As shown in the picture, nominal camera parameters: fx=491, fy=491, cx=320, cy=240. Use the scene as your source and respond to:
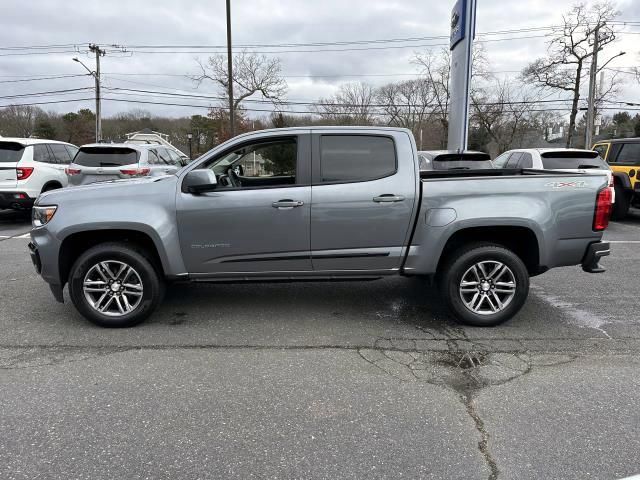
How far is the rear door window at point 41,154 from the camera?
1095 cm

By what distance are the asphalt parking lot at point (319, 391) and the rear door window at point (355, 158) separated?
1413 millimetres

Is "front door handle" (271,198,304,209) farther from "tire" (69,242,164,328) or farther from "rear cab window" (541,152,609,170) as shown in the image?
"rear cab window" (541,152,609,170)

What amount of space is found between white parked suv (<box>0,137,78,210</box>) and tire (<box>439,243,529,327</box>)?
967 centimetres

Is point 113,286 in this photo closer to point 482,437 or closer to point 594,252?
point 482,437

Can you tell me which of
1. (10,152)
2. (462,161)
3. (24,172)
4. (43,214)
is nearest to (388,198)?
(43,214)

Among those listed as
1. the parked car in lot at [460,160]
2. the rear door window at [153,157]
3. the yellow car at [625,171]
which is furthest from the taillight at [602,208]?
the rear door window at [153,157]

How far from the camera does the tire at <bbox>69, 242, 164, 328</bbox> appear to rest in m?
4.42

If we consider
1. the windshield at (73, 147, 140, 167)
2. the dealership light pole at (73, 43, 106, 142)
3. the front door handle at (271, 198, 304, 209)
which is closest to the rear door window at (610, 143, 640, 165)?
the front door handle at (271, 198, 304, 209)

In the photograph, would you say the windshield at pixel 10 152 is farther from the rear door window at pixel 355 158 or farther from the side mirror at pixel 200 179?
the rear door window at pixel 355 158

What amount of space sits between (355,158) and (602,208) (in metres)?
2.29

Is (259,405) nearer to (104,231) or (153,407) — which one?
(153,407)

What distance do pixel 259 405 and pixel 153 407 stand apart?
68 cm

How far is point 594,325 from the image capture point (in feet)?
15.5

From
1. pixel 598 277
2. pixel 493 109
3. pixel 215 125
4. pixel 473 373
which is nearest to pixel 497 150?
pixel 493 109
